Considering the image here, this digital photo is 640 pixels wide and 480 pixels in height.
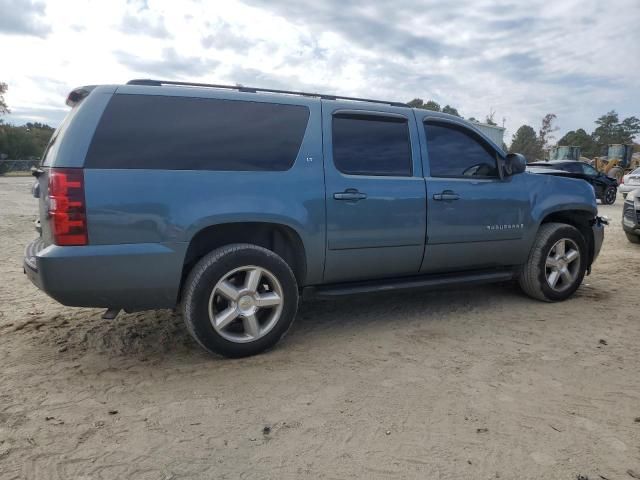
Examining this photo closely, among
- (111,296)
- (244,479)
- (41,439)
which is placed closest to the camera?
(244,479)

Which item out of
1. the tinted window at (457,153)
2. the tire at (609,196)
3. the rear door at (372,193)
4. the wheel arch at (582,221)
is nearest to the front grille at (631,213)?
the wheel arch at (582,221)

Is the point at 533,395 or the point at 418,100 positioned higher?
the point at 418,100

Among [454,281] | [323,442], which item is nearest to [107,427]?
[323,442]

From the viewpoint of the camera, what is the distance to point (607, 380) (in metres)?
3.18

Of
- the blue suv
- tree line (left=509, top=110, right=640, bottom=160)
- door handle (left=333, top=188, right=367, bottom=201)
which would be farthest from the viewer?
tree line (left=509, top=110, right=640, bottom=160)

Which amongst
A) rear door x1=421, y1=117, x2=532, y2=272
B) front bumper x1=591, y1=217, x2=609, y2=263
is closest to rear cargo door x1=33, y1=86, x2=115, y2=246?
rear door x1=421, y1=117, x2=532, y2=272

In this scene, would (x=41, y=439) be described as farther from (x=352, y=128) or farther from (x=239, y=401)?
(x=352, y=128)

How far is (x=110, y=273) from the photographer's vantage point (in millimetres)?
3041

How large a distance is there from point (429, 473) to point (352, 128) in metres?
2.63

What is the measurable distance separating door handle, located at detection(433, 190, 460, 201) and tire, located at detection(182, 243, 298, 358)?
1491 millimetres

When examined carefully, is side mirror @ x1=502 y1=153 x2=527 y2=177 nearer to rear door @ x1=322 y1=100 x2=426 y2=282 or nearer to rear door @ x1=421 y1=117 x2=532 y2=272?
rear door @ x1=421 y1=117 x2=532 y2=272

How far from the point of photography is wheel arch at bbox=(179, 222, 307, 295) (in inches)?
136

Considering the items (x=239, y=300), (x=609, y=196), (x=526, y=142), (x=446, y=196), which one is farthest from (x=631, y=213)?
(x=526, y=142)

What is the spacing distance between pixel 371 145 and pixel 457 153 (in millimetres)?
943
